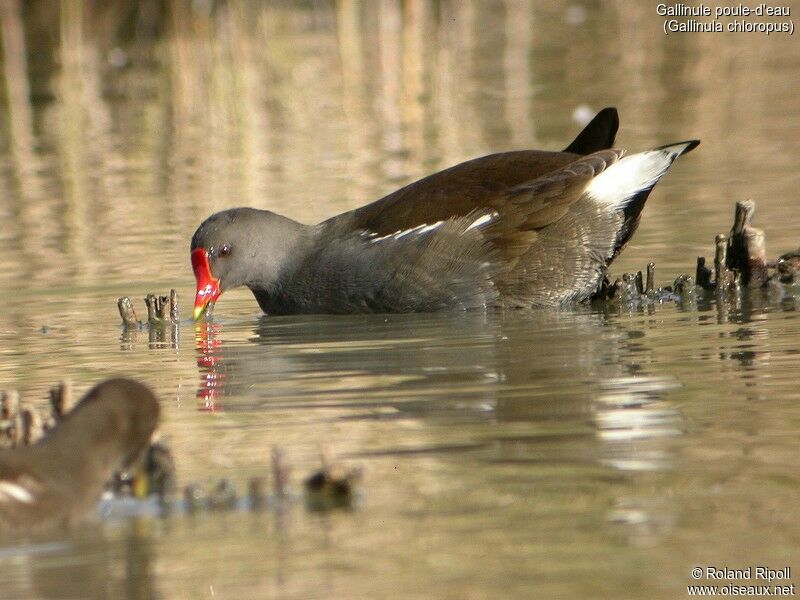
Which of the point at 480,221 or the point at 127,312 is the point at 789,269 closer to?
the point at 480,221

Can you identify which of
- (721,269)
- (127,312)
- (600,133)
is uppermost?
(600,133)

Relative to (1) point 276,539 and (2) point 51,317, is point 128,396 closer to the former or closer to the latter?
(1) point 276,539

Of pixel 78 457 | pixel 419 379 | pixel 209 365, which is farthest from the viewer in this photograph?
pixel 209 365

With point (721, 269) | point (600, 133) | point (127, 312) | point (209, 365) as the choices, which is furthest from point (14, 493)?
point (600, 133)

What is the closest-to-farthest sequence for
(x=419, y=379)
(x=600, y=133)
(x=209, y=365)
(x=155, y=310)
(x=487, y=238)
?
(x=419, y=379) < (x=209, y=365) < (x=487, y=238) < (x=155, y=310) < (x=600, y=133)

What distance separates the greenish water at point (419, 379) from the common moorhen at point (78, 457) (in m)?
0.09

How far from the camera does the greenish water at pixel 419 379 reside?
369 cm

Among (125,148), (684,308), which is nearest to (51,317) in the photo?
(684,308)

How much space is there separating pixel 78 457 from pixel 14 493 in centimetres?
21

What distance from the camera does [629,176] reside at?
7.48 meters

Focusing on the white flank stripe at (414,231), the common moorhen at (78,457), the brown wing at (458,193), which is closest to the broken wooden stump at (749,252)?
the brown wing at (458,193)

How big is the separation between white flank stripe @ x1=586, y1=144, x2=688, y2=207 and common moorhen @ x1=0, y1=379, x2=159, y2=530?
3.88m

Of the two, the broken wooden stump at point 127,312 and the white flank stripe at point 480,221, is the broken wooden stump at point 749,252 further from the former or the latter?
the broken wooden stump at point 127,312

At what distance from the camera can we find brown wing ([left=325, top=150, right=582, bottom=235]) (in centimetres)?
741
